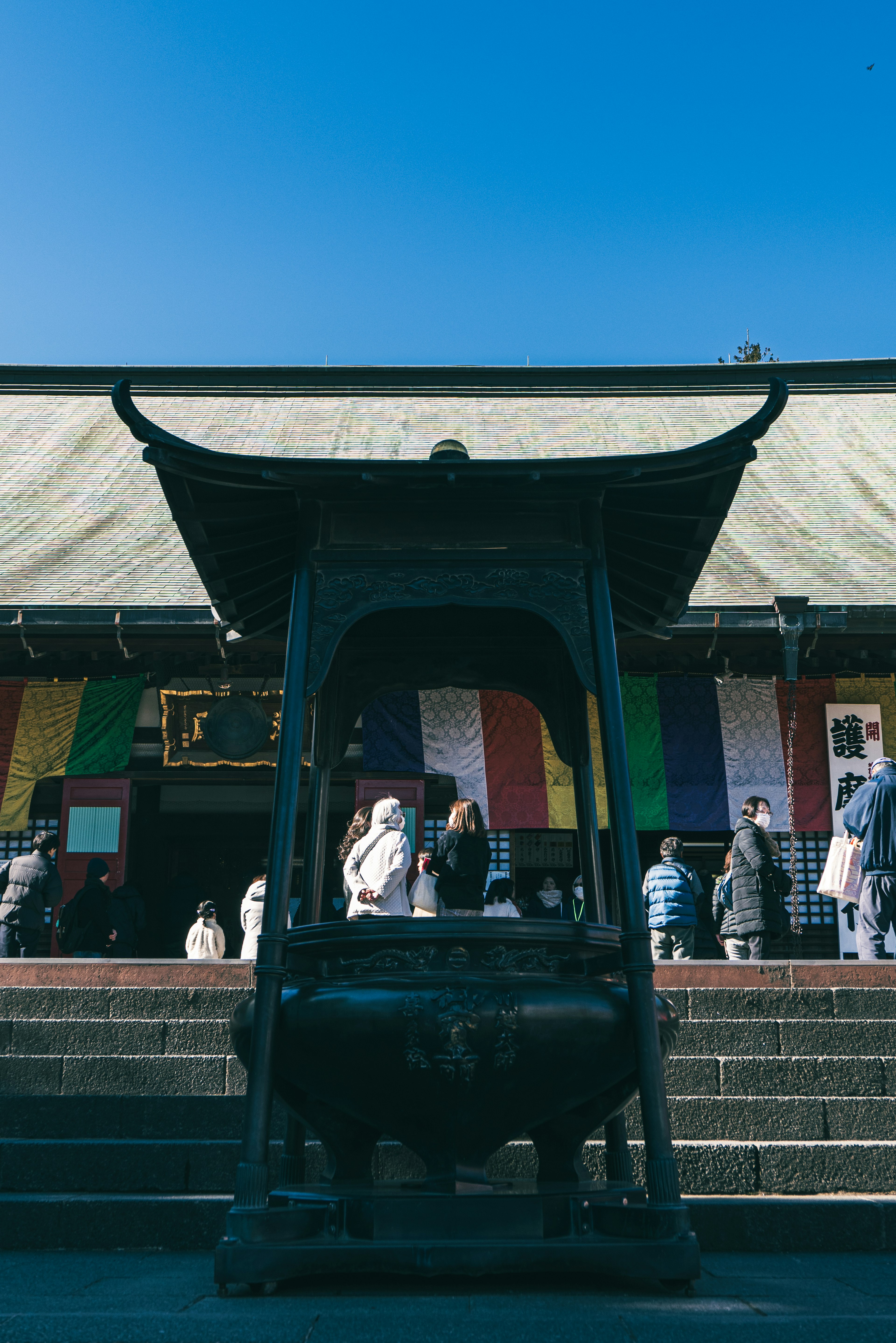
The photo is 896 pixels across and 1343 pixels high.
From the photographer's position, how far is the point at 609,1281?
3463 mm

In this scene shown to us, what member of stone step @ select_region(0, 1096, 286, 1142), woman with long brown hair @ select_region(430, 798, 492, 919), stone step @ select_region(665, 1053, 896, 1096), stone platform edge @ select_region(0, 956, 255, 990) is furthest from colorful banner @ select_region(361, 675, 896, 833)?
stone step @ select_region(0, 1096, 286, 1142)

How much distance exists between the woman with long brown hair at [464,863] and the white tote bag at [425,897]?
560 mm

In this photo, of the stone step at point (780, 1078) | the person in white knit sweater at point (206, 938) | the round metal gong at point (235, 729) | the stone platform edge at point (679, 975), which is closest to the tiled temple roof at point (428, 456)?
the round metal gong at point (235, 729)

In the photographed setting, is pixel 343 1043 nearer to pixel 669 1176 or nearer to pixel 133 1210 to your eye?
pixel 669 1176

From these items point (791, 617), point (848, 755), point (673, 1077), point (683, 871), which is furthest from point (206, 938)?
point (848, 755)

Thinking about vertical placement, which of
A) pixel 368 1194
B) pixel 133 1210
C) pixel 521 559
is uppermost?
pixel 521 559

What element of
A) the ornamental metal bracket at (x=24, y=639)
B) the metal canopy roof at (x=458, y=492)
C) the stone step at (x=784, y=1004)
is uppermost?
the ornamental metal bracket at (x=24, y=639)

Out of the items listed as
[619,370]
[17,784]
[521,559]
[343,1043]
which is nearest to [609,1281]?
[343,1043]

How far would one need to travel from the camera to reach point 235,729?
10.4m

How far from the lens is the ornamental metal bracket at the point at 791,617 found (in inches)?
365

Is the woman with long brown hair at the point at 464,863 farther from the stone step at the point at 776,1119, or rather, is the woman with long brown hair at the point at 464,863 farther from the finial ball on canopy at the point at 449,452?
the finial ball on canopy at the point at 449,452

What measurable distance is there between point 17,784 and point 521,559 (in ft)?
25.0

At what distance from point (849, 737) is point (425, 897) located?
4852mm

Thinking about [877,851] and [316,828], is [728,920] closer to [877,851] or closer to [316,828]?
[877,851]
